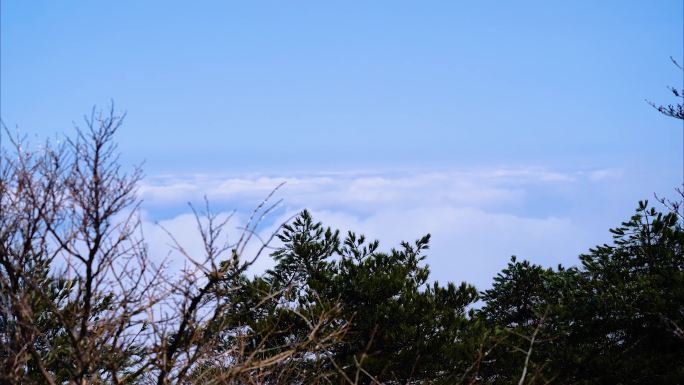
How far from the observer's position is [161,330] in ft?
22.4

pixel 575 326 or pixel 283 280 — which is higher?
pixel 283 280

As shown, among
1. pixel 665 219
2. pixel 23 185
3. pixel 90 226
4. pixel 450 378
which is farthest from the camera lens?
pixel 665 219

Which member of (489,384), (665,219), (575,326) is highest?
(665,219)

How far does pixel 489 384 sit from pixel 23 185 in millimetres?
7940

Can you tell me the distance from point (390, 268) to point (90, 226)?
632cm

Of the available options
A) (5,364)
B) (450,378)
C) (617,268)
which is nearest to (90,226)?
(5,364)

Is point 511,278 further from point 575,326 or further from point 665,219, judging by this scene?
point 665,219

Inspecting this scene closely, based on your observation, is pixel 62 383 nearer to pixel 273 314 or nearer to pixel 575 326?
pixel 273 314

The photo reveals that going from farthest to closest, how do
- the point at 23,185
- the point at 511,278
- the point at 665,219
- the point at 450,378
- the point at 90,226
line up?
the point at 511,278, the point at 665,219, the point at 450,378, the point at 23,185, the point at 90,226

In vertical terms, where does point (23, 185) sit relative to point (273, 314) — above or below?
above

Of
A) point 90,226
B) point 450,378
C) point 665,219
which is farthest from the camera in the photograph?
point 665,219

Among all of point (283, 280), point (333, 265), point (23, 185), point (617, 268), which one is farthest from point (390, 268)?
point (23, 185)

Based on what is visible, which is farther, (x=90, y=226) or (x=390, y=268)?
(x=390, y=268)

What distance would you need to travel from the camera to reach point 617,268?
12125mm
